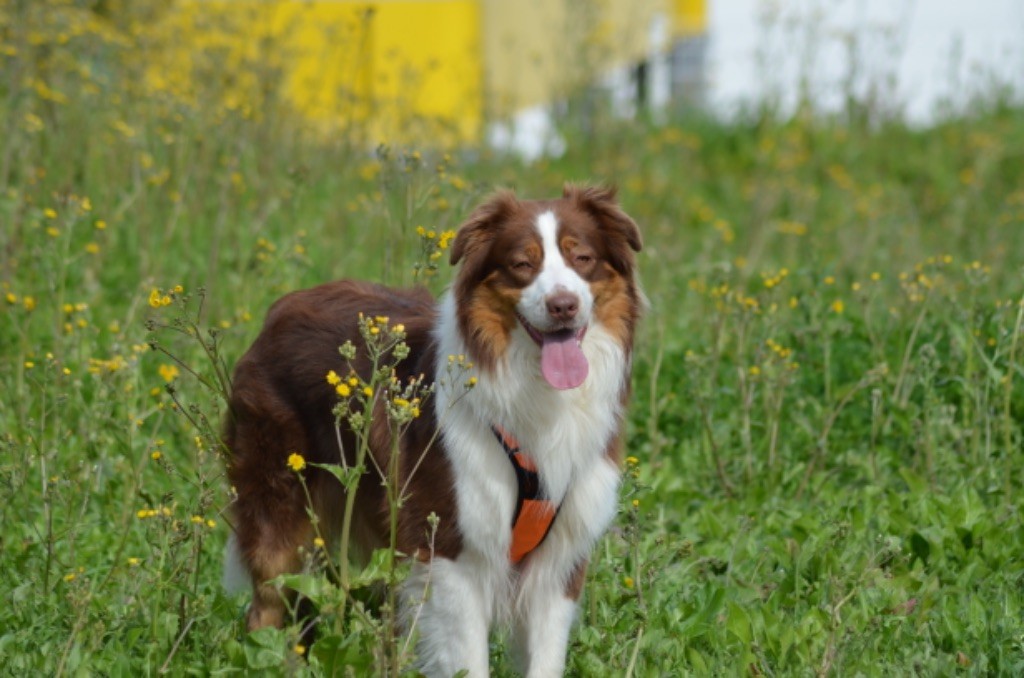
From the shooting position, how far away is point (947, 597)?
4.54 meters

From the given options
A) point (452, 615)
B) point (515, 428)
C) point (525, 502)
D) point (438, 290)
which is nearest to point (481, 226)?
point (515, 428)

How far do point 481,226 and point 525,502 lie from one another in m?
0.82

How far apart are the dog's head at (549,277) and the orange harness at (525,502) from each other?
0.25m

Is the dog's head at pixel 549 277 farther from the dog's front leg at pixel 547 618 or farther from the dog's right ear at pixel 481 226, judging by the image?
the dog's front leg at pixel 547 618

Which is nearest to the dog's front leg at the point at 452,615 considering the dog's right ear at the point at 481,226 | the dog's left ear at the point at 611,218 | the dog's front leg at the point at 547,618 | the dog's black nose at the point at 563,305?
the dog's front leg at the point at 547,618

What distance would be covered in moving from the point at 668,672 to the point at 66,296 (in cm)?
389

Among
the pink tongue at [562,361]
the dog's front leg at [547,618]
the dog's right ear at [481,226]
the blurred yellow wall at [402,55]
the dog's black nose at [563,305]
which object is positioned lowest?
the dog's front leg at [547,618]

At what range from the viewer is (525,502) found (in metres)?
3.93

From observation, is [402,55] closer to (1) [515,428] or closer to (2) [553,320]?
(1) [515,428]

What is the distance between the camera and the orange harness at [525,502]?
3.93 meters

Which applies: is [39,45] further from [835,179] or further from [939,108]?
[939,108]

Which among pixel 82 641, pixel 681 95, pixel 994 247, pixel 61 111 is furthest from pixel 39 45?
pixel 681 95

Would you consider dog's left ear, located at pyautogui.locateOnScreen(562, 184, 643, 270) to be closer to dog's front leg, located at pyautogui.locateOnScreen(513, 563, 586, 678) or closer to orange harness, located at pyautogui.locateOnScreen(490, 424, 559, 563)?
orange harness, located at pyautogui.locateOnScreen(490, 424, 559, 563)

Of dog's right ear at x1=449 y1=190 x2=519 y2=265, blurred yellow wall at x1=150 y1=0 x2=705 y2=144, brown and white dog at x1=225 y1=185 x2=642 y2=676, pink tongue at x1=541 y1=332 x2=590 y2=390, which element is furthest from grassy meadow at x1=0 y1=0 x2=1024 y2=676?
pink tongue at x1=541 y1=332 x2=590 y2=390
